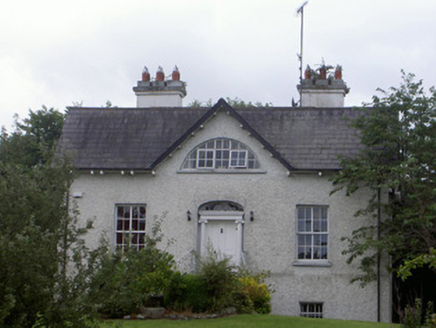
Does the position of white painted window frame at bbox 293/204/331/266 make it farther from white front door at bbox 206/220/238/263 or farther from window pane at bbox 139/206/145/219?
window pane at bbox 139/206/145/219

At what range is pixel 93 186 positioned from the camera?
24312 mm

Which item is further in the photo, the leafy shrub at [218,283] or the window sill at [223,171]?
the window sill at [223,171]

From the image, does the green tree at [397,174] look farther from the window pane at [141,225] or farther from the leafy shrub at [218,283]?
the window pane at [141,225]

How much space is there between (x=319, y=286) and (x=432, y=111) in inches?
254

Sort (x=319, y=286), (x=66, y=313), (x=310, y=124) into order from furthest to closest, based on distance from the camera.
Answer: (x=310, y=124) → (x=319, y=286) → (x=66, y=313)

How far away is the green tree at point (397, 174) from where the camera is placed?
2088 cm

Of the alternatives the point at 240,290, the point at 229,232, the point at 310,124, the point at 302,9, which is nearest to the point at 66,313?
the point at 240,290

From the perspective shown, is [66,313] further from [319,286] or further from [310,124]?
[310,124]

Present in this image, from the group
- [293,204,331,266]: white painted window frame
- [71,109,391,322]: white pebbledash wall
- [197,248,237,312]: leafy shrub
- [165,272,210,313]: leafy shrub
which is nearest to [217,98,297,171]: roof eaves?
[71,109,391,322]: white pebbledash wall

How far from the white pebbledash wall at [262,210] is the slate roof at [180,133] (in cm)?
40

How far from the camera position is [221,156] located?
23922 mm

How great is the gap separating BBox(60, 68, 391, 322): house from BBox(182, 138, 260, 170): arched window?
1.3 inches

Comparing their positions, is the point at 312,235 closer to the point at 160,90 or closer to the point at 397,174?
the point at 397,174

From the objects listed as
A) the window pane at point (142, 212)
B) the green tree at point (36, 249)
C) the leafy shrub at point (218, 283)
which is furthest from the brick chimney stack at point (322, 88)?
the green tree at point (36, 249)
